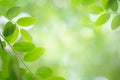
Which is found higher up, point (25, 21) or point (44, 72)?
point (25, 21)

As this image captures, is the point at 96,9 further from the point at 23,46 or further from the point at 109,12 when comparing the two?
the point at 23,46

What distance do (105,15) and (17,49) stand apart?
219 millimetres

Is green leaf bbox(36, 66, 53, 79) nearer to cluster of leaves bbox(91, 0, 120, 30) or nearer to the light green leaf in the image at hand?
the light green leaf

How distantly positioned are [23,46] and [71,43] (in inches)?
97.0

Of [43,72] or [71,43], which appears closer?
[43,72]

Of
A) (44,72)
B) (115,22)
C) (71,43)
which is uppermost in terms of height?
(71,43)

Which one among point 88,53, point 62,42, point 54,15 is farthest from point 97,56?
point 54,15

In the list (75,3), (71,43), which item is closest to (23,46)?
(75,3)

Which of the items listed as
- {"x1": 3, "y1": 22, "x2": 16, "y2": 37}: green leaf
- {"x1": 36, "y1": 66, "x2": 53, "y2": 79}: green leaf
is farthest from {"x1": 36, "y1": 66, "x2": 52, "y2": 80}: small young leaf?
{"x1": 3, "y1": 22, "x2": 16, "y2": 37}: green leaf

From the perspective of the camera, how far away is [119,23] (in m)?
0.68

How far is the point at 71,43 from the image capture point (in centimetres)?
314

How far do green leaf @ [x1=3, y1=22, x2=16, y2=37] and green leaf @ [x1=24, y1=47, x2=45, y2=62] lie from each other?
0.07 meters

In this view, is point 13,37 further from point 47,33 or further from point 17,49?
point 47,33

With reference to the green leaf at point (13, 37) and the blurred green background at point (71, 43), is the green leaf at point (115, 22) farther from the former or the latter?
the blurred green background at point (71, 43)
